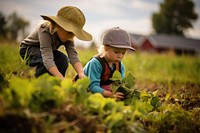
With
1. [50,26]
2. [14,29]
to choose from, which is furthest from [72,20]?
[14,29]

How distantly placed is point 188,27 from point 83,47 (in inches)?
2322

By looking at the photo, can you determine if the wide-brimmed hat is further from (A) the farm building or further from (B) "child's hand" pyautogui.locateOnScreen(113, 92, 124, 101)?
(A) the farm building

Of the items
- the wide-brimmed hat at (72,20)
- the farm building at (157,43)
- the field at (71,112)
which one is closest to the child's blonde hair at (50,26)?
the wide-brimmed hat at (72,20)

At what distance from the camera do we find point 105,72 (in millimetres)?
3486

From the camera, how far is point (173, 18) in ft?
224

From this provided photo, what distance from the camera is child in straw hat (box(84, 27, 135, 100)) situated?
10.7 feet

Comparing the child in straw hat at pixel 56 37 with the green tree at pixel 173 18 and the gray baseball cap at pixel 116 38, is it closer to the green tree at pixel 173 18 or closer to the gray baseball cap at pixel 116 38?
the gray baseball cap at pixel 116 38

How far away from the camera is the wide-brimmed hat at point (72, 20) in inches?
122

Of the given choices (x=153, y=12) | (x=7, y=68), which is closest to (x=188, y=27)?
(x=153, y=12)

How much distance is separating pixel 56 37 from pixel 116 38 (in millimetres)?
664

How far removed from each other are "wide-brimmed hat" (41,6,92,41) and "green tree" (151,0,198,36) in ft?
214

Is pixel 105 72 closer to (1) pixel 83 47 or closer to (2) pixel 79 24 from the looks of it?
(2) pixel 79 24

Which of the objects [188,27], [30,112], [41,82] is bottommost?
[30,112]

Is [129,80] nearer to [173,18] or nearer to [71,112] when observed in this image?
[71,112]
